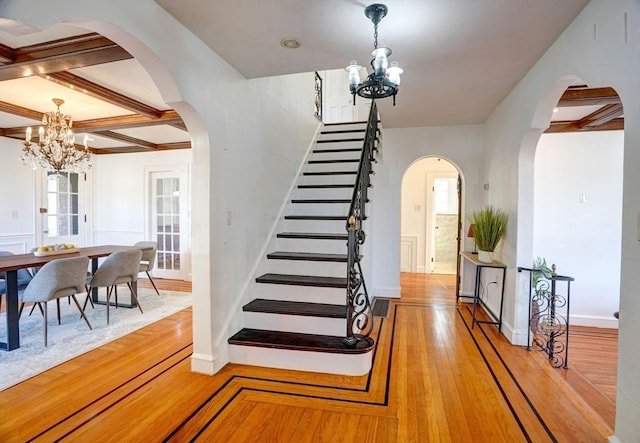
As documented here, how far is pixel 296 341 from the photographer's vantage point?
8.93 feet

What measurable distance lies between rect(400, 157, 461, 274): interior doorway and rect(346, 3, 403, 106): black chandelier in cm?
488

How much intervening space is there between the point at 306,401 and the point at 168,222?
5192 millimetres

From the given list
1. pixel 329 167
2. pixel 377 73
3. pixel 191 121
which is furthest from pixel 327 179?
pixel 377 73

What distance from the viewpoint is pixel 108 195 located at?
22.0 feet

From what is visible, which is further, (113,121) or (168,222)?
(168,222)

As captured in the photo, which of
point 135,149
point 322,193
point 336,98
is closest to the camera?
point 322,193

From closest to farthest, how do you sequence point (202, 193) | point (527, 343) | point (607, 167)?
point (202, 193)
point (527, 343)
point (607, 167)

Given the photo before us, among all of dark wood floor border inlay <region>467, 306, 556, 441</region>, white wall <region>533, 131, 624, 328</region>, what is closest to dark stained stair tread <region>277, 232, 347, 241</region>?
dark wood floor border inlay <region>467, 306, 556, 441</region>

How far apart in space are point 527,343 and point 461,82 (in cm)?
260

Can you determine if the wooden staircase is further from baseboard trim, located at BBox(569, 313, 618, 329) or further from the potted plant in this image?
baseboard trim, located at BBox(569, 313, 618, 329)

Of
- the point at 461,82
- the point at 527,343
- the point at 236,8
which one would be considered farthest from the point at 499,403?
the point at 236,8

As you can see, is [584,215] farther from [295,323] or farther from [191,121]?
[191,121]

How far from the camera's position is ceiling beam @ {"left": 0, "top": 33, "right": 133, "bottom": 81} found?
2.34 metres

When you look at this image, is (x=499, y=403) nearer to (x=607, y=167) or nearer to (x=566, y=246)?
(x=566, y=246)
